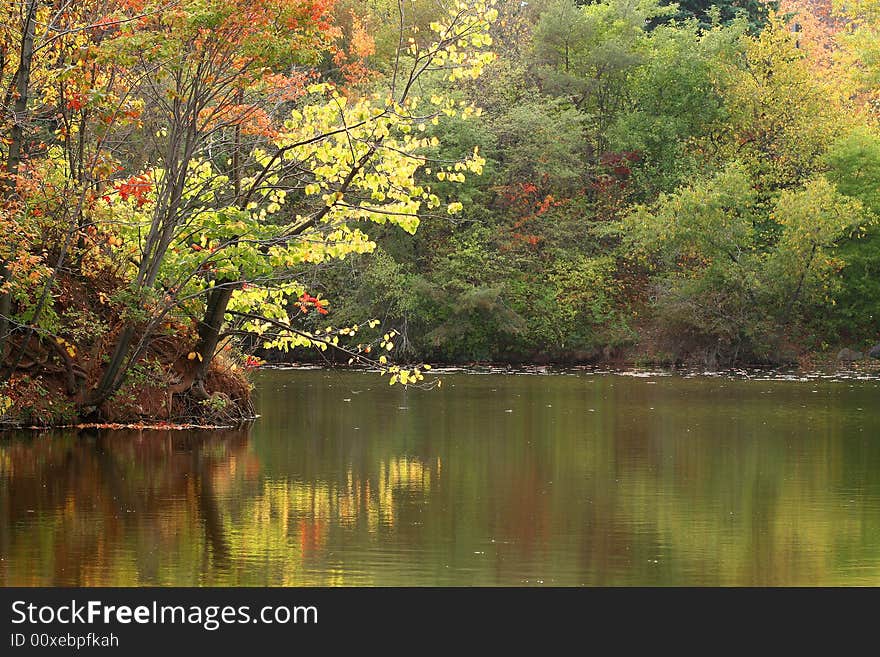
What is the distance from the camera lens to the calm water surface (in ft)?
33.7

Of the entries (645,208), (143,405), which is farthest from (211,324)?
(645,208)

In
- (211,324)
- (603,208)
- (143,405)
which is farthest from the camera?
(603,208)

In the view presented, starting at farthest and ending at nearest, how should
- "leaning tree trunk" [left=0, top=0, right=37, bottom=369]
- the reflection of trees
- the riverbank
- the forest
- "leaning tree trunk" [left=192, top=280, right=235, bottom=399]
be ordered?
the forest → "leaning tree trunk" [left=192, top=280, right=235, bottom=399] → the riverbank → "leaning tree trunk" [left=0, top=0, right=37, bottom=369] → the reflection of trees

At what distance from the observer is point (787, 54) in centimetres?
4919

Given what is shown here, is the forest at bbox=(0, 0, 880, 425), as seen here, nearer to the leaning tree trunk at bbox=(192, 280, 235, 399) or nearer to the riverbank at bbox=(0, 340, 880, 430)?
the riverbank at bbox=(0, 340, 880, 430)

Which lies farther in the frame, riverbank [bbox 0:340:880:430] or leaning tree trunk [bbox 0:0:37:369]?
riverbank [bbox 0:340:880:430]

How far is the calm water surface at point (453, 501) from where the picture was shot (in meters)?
10.3

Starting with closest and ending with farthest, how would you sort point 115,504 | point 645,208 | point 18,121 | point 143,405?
point 115,504
point 18,121
point 143,405
point 645,208

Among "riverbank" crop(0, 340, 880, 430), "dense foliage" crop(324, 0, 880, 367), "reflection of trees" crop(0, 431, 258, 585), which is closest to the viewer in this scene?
"reflection of trees" crop(0, 431, 258, 585)

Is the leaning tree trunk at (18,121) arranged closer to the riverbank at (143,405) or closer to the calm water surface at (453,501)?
the riverbank at (143,405)

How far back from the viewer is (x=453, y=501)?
14.0m

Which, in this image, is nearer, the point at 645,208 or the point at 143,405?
the point at 143,405

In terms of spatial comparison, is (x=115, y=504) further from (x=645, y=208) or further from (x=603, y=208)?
(x=603, y=208)

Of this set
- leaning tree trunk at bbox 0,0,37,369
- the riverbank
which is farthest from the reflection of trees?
leaning tree trunk at bbox 0,0,37,369
